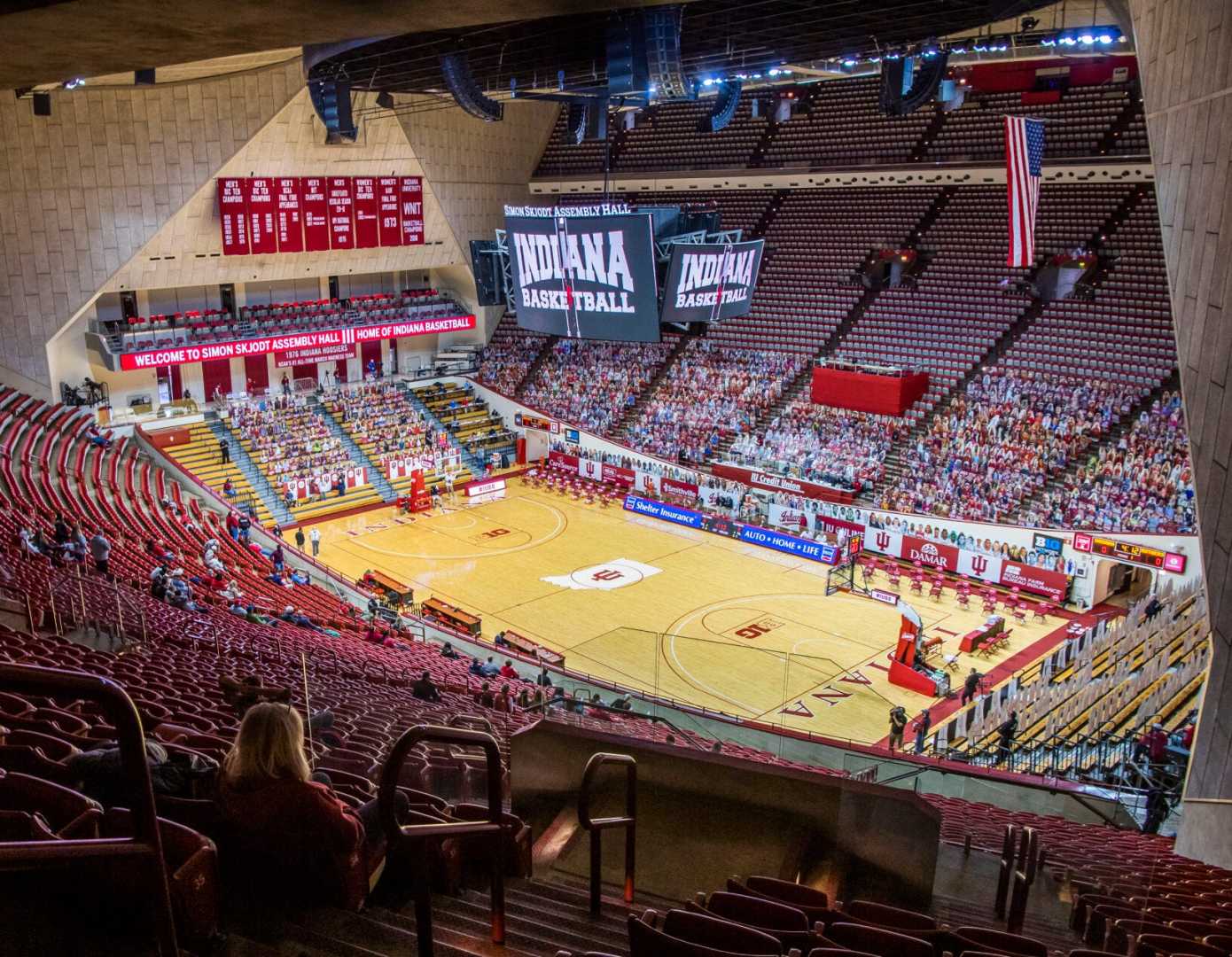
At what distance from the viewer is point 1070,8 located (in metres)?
22.1

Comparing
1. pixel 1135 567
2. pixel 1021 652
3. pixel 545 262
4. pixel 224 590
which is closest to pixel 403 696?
pixel 224 590

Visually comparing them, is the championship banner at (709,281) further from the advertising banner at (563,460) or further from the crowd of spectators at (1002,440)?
the advertising banner at (563,460)

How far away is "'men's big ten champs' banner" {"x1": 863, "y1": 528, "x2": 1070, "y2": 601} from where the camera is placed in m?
24.6

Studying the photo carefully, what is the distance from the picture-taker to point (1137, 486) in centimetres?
2447

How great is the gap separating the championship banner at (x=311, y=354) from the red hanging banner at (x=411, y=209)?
4.52 metres

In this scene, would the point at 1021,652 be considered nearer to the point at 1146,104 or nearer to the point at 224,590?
the point at 1146,104

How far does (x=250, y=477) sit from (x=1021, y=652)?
74.2 feet

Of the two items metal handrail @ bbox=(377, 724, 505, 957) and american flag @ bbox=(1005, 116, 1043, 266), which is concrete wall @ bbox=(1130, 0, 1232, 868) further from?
american flag @ bbox=(1005, 116, 1043, 266)

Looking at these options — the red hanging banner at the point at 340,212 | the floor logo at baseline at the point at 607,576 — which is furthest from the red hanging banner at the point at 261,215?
the floor logo at baseline at the point at 607,576

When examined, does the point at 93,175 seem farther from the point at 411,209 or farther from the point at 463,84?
the point at 463,84

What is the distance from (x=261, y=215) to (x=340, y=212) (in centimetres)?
297

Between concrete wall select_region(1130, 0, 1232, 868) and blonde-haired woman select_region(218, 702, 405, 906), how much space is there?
699 centimetres

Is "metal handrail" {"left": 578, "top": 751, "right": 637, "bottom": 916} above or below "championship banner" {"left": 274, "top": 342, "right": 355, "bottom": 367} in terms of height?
below

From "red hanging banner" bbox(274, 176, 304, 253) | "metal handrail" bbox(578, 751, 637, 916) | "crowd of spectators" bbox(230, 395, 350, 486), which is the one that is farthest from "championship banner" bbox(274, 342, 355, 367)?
"metal handrail" bbox(578, 751, 637, 916)
